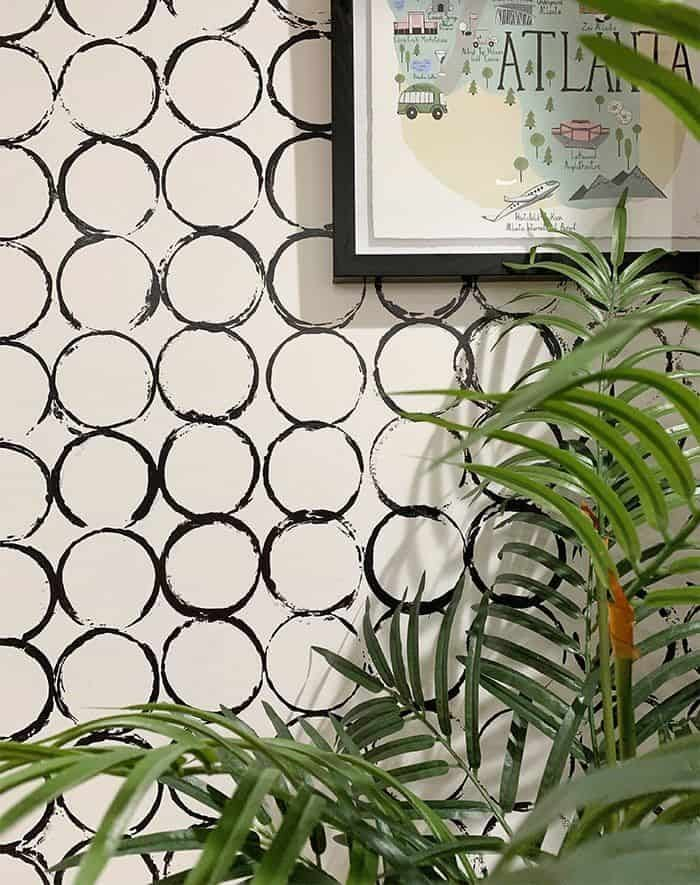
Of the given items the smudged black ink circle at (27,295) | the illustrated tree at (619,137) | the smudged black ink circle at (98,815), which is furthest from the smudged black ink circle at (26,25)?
the smudged black ink circle at (98,815)

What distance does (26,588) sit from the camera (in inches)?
40.7

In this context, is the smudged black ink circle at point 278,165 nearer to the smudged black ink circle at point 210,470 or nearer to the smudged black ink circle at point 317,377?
the smudged black ink circle at point 317,377

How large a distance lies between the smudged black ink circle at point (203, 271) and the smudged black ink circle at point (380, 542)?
291 mm

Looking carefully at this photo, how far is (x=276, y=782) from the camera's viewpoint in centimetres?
51

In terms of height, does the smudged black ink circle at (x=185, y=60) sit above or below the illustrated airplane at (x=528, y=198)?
above

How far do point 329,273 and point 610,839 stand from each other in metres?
0.77

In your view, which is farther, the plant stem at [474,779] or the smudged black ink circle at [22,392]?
the smudged black ink circle at [22,392]

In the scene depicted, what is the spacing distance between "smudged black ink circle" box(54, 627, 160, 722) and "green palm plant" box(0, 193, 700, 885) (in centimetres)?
6

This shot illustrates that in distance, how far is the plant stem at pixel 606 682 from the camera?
0.78m

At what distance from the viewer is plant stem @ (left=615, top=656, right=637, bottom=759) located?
22.7 inches

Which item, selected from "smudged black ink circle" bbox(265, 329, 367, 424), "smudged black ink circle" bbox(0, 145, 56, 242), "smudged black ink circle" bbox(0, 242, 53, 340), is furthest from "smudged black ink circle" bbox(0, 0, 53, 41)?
"smudged black ink circle" bbox(265, 329, 367, 424)

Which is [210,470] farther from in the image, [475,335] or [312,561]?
[475,335]

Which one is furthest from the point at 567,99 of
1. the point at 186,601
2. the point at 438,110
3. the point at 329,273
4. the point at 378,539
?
the point at 186,601

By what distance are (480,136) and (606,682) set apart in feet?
2.00
